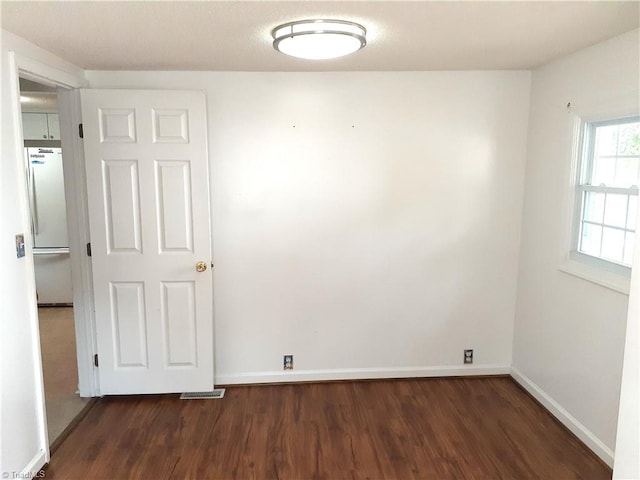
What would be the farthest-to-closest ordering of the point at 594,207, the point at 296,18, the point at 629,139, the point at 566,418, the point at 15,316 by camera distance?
the point at 566,418 → the point at 594,207 → the point at 629,139 → the point at 15,316 → the point at 296,18

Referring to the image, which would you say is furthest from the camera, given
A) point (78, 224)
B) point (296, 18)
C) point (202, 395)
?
point (202, 395)

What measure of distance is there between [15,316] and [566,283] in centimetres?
317

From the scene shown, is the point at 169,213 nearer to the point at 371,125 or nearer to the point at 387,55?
the point at 371,125

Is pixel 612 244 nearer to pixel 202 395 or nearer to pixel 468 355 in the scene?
pixel 468 355

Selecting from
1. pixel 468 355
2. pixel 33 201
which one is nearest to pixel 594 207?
pixel 468 355

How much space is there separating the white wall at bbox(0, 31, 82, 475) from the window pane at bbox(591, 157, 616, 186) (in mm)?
3215

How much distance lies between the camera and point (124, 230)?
297 centimetres

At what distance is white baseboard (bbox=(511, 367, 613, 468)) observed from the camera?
243cm

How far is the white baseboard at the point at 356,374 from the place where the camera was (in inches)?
131

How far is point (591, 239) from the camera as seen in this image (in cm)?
267

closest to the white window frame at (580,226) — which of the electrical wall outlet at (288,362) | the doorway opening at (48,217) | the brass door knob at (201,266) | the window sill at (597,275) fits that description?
the window sill at (597,275)

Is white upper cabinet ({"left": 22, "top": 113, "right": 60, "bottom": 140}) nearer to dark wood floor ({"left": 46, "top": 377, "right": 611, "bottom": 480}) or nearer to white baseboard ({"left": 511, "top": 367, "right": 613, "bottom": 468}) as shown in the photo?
dark wood floor ({"left": 46, "top": 377, "right": 611, "bottom": 480})

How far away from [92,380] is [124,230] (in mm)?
1131

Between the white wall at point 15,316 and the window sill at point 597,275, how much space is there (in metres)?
3.12
